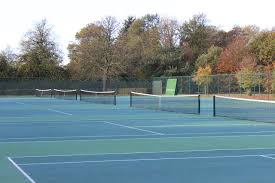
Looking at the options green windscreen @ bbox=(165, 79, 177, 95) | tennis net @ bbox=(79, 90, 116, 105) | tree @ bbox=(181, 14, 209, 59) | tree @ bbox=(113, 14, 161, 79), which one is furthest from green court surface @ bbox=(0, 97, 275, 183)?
tree @ bbox=(181, 14, 209, 59)

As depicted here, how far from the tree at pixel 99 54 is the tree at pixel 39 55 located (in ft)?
10.4

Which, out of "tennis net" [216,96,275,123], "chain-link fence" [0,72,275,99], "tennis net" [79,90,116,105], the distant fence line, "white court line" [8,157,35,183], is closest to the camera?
"white court line" [8,157,35,183]

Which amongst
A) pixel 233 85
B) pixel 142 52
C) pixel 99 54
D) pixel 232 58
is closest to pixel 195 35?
pixel 142 52

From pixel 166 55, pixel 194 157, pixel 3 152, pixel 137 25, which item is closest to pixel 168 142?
pixel 194 157

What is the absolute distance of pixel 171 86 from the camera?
5375cm

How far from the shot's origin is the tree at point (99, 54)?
63.8 metres

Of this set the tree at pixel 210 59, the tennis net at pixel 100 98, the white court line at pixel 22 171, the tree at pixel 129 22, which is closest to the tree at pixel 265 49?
the tree at pixel 210 59

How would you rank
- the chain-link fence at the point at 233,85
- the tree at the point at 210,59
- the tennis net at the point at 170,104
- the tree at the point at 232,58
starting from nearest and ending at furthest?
1. the tennis net at the point at 170,104
2. the chain-link fence at the point at 233,85
3. the tree at the point at 232,58
4. the tree at the point at 210,59

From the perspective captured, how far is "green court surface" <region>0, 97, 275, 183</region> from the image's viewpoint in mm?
7777

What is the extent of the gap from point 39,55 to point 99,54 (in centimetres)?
794

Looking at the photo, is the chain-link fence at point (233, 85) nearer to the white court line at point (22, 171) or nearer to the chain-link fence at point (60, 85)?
the chain-link fence at point (60, 85)

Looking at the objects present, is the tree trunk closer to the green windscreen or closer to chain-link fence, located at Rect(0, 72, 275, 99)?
chain-link fence, located at Rect(0, 72, 275, 99)

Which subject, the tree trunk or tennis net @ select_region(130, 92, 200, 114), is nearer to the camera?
tennis net @ select_region(130, 92, 200, 114)

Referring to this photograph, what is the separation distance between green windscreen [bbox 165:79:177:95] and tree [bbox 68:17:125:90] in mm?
10464
